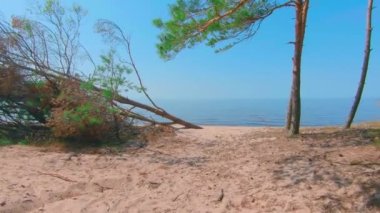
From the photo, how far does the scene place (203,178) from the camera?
16.7ft

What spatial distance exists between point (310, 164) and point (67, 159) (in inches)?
148

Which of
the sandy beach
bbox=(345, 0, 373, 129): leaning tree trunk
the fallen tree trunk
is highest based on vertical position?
bbox=(345, 0, 373, 129): leaning tree trunk

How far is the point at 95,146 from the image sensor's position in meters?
7.48

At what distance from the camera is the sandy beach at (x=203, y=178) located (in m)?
4.14

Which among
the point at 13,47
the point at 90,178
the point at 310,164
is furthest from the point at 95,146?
the point at 310,164

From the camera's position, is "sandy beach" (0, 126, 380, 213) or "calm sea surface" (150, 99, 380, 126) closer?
"sandy beach" (0, 126, 380, 213)

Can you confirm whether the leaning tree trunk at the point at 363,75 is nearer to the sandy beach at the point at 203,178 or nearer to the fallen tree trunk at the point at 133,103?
the sandy beach at the point at 203,178

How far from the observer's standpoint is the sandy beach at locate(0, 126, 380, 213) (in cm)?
414

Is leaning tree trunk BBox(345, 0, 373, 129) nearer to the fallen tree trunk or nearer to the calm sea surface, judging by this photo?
the calm sea surface

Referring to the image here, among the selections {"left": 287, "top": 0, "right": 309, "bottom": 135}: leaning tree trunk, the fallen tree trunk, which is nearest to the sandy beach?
{"left": 287, "top": 0, "right": 309, "bottom": 135}: leaning tree trunk

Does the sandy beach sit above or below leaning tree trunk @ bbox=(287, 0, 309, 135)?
below

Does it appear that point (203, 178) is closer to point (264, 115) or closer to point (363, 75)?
point (363, 75)

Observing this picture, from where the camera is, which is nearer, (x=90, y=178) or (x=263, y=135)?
(x=90, y=178)

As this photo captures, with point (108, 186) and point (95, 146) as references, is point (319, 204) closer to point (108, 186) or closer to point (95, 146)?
point (108, 186)
